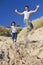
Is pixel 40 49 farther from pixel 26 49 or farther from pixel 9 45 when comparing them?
pixel 9 45

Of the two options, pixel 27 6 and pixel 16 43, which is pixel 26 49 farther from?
pixel 27 6

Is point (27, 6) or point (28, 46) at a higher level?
point (27, 6)

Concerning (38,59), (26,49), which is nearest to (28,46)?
(26,49)

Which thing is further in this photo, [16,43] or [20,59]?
[16,43]

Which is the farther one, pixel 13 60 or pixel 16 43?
pixel 16 43

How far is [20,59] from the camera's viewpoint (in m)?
19.3

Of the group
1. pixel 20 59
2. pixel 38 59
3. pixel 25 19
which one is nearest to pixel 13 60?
pixel 20 59

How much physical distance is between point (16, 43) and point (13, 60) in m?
1.82

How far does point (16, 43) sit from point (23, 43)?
0.50m

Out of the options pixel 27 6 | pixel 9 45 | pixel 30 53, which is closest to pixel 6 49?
pixel 9 45

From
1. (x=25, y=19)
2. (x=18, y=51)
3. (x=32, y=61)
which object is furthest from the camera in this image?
(x=25, y=19)

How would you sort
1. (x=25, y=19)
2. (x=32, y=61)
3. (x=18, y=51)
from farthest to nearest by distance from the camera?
(x=25, y=19), (x=18, y=51), (x=32, y=61)

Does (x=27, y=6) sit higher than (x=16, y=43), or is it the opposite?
(x=27, y=6)

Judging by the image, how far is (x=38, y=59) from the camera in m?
18.7
